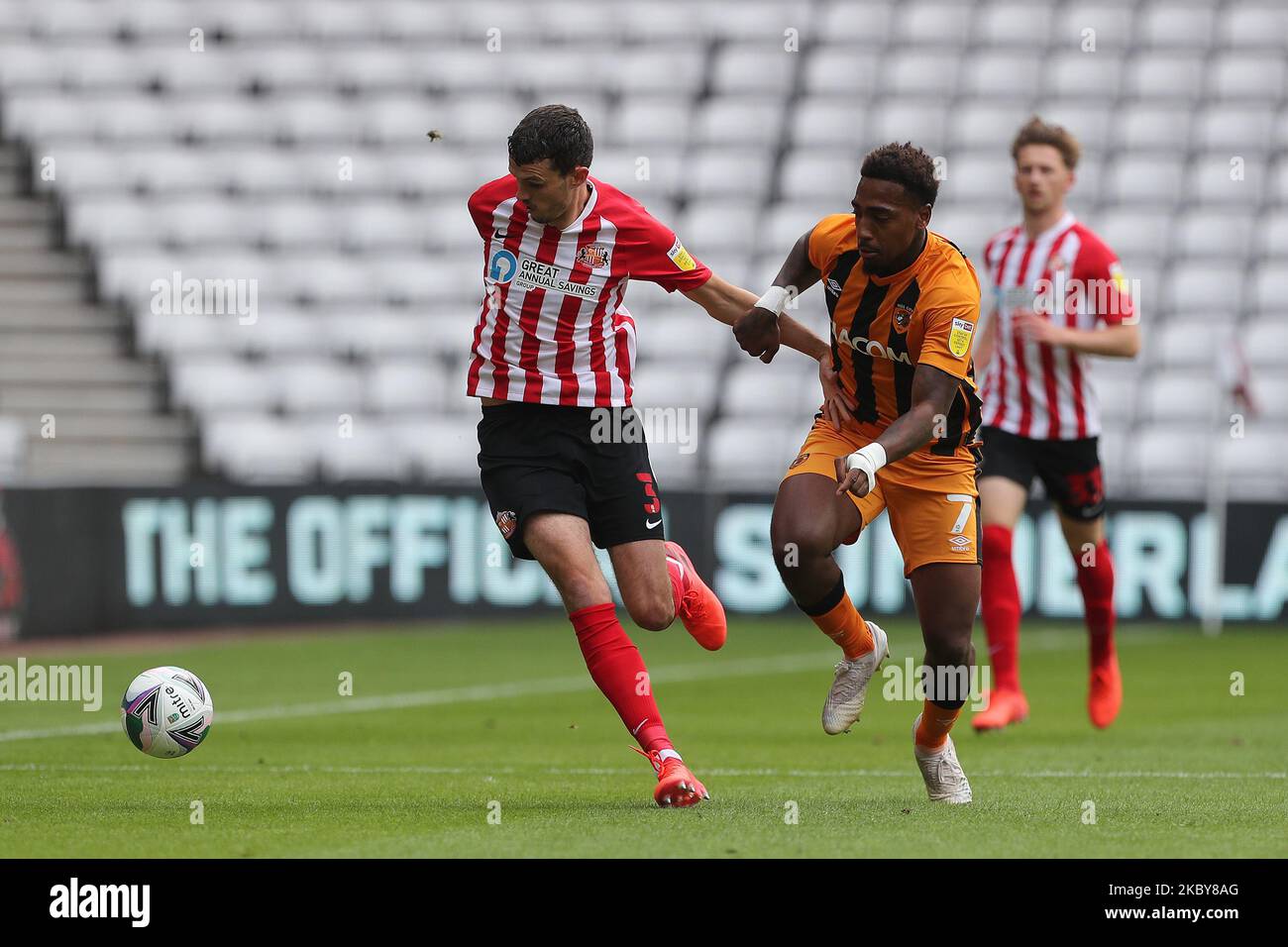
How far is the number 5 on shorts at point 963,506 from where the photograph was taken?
697cm

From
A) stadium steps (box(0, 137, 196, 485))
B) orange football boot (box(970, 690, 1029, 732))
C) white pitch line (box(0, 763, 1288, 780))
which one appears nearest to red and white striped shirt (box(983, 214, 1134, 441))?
orange football boot (box(970, 690, 1029, 732))

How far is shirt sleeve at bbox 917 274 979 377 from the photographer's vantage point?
655cm

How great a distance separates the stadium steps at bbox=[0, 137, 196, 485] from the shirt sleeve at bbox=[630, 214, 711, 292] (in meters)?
11.2

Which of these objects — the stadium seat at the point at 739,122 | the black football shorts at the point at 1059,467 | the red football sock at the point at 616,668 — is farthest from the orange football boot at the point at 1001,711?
the stadium seat at the point at 739,122

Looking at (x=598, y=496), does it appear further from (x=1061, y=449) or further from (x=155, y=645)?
(x=155, y=645)

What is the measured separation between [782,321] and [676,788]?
1.74 m

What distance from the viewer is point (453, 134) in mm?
22281

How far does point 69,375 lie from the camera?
19.5 m

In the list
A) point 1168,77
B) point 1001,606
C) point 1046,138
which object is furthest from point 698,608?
point 1168,77

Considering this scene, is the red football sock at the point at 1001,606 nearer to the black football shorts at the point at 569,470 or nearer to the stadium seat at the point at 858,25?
the black football shorts at the point at 569,470

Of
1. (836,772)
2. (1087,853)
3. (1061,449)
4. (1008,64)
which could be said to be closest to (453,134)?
(1008,64)

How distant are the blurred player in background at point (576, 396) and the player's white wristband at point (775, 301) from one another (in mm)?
152

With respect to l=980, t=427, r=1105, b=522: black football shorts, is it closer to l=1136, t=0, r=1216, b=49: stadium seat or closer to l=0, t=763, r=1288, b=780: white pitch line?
l=0, t=763, r=1288, b=780: white pitch line
